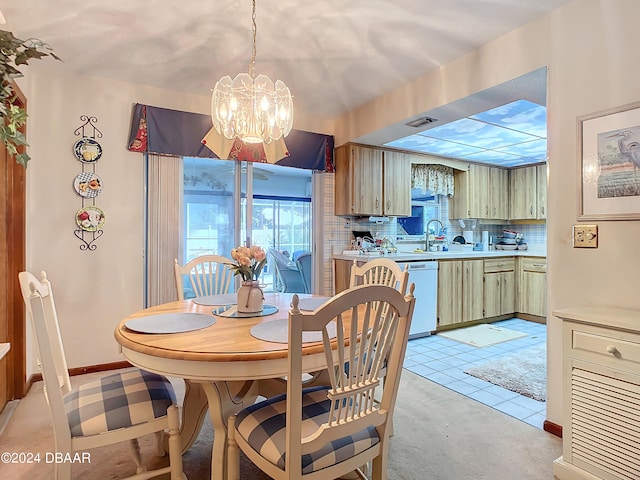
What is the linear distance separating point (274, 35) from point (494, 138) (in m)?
2.78

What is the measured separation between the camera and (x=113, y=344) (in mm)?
3182

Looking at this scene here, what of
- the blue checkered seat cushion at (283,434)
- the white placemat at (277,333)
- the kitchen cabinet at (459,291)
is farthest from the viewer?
the kitchen cabinet at (459,291)

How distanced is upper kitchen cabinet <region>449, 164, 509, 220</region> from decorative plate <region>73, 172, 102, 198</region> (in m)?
4.45

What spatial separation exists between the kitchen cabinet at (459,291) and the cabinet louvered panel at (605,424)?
2.61 metres

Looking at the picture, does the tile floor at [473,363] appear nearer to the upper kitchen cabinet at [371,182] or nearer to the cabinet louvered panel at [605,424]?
the cabinet louvered panel at [605,424]

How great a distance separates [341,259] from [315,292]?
50 centimetres

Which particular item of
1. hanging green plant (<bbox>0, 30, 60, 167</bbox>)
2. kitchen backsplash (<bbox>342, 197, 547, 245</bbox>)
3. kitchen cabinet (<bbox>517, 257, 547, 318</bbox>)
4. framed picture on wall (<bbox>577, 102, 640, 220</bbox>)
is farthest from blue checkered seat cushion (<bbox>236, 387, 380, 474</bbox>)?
A: kitchen cabinet (<bbox>517, 257, 547, 318</bbox>)

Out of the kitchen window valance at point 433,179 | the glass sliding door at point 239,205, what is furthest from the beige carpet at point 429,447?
the kitchen window valance at point 433,179

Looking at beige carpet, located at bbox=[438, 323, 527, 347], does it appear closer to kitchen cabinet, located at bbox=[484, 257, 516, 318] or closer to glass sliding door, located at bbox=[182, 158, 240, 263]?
kitchen cabinet, located at bbox=[484, 257, 516, 318]

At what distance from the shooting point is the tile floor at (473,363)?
252 centimetres

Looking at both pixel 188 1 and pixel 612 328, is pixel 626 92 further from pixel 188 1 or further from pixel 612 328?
pixel 188 1

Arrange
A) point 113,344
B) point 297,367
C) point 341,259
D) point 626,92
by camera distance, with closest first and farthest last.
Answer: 1. point 297,367
2. point 626,92
3. point 113,344
4. point 341,259

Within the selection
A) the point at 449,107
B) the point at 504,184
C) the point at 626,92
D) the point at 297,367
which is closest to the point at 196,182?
the point at 449,107

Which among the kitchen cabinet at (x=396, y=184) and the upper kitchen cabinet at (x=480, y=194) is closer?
the kitchen cabinet at (x=396, y=184)
